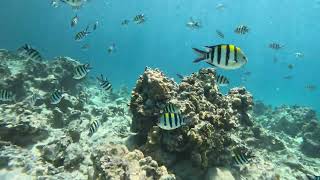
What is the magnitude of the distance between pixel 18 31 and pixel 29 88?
133763mm

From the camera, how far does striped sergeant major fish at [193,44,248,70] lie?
4.52m

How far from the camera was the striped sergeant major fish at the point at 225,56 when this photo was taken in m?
4.52

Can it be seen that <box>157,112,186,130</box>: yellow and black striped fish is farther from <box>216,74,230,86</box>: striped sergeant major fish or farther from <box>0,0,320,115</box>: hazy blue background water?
<box>0,0,320,115</box>: hazy blue background water

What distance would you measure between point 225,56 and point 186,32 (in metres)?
172

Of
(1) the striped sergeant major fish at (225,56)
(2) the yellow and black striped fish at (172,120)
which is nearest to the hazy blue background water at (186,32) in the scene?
(2) the yellow and black striped fish at (172,120)

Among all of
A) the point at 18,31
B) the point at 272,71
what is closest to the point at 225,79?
the point at 18,31

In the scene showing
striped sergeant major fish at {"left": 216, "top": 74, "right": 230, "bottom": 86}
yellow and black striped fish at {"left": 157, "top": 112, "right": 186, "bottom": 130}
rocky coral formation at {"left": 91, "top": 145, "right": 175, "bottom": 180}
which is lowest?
rocky coral formation at {"left": 91, "top": 145, "right": 175, "bottom": 180}

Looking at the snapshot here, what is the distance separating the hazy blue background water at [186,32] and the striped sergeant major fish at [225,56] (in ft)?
209

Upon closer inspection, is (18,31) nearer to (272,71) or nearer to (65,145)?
(272,71)

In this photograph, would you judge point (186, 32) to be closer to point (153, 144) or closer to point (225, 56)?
point (153, 144)

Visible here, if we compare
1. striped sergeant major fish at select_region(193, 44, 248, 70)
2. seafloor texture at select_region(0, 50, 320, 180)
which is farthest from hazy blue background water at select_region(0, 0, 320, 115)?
striped sergeant major fish at select_region(193, 44, 248, 70)

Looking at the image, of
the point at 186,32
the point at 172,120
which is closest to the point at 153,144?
the point at 172,120

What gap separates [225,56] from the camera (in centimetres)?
452

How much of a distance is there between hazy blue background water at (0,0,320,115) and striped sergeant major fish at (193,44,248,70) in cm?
6358
